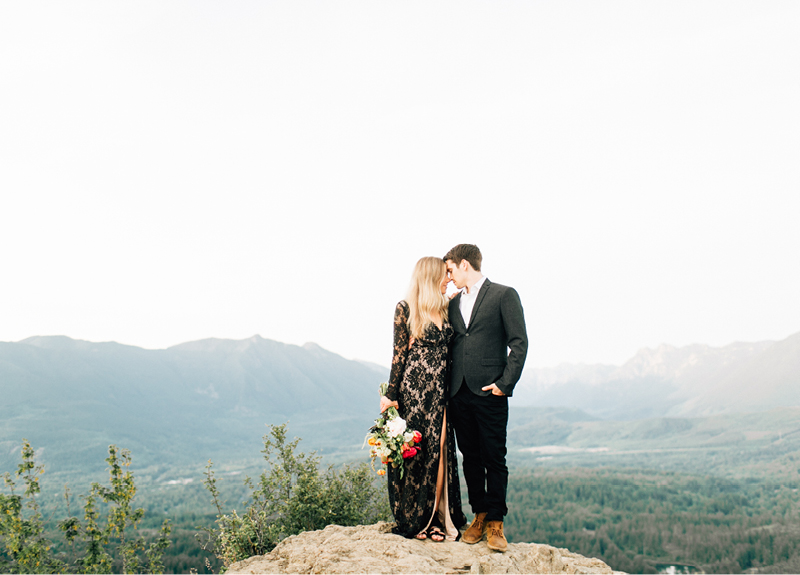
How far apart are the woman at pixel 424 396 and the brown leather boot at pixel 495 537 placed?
42 cm

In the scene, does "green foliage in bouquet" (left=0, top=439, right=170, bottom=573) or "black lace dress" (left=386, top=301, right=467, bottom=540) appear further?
"green foliage in bouquet" (left=0, top=439, right=170, bottom=573)

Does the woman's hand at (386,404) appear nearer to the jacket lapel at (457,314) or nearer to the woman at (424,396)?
the woman at (424,396)

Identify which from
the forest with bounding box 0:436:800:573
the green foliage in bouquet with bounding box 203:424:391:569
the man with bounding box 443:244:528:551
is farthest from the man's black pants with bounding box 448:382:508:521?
the forest with bounding box 0:436:800:573

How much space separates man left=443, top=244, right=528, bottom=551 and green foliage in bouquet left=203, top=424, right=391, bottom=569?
2.60 meters

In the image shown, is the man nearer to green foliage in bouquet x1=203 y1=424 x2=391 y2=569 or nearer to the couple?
the couple

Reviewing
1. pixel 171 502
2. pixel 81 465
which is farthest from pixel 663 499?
pixel 81 465

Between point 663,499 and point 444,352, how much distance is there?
108650mm

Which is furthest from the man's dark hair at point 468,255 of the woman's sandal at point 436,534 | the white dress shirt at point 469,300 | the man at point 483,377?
the woman's sandal at point 436,534

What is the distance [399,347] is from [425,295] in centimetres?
63

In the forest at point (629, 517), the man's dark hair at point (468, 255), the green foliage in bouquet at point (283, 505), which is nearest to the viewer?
the man's dark hair at point (468, 255)

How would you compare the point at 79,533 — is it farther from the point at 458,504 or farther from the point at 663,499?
the point at 663,499

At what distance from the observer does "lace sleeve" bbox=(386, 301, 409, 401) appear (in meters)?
5.38

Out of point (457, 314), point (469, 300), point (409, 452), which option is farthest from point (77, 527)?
point (469, 300)

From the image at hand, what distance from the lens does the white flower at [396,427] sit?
5129mm
